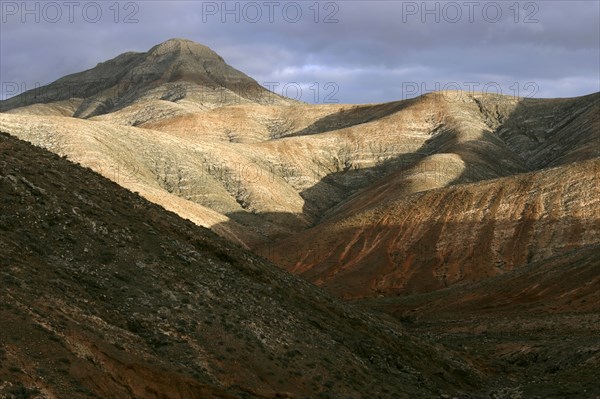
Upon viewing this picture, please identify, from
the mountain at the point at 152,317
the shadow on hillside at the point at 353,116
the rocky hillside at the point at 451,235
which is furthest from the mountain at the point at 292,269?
the shadow on hillside at the point at 353,116

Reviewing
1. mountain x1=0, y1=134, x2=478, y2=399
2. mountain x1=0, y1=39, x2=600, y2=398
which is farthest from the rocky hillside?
mountain x1=0, y1=134, x2=478, y2=399

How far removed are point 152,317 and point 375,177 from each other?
99.4 meters

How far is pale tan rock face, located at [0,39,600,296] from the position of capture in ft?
225

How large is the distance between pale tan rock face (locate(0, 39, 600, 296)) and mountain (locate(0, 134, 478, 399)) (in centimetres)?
3444

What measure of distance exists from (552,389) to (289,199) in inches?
2946

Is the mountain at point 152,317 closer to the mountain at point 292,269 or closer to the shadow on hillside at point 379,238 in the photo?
the mountain at point 292,269

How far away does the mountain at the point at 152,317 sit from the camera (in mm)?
17297

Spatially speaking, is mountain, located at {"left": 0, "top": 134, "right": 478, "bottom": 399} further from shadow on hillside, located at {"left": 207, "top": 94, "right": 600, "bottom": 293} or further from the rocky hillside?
shadow on hillside, located at {"left": 207, "top": 94, "right": 600, "bottom": 293}

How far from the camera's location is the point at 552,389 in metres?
27.6

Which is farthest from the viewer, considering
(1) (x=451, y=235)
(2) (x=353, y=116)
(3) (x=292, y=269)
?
(2) (x=353, y=116)

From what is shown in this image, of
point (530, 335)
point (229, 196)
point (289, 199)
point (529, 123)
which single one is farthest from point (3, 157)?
point (529, 123)

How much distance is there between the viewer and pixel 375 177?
11938cm

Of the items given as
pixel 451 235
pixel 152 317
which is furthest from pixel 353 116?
pixel 152 317

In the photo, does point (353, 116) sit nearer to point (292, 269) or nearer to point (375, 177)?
point (375, 177)
